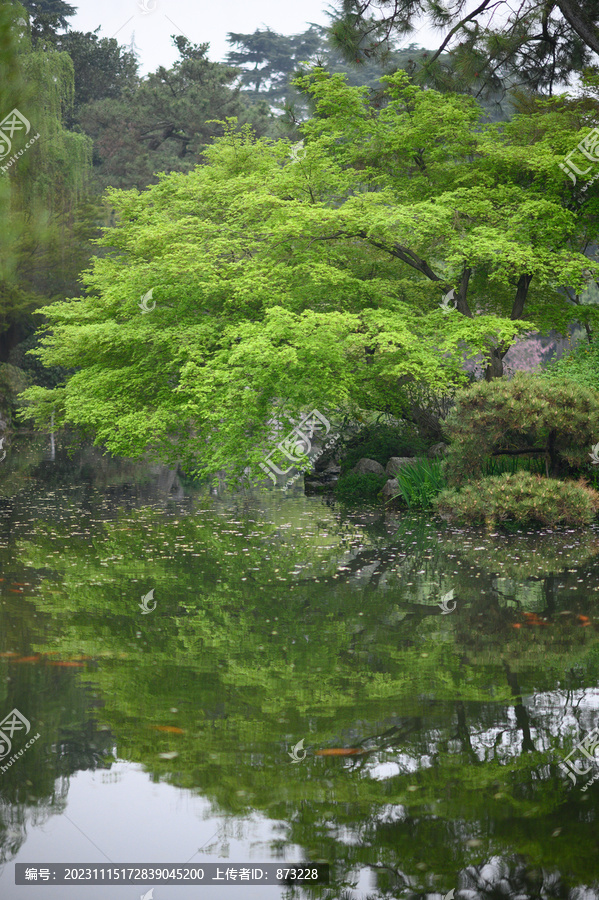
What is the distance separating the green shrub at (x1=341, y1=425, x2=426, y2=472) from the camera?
15.8 meters

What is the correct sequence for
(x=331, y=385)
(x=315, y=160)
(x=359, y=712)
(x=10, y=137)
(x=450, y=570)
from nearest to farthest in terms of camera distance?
(x=359, y=712) → (x=450, y=570) → (x=331, y=385) → (x=315, y=160) → (x=10, y=137)

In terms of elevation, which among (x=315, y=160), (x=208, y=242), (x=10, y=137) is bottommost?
(x=208, y=242)

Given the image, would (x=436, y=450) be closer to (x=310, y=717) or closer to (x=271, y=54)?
(x=310, y=717)

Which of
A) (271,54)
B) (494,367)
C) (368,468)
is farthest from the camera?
(271,54)

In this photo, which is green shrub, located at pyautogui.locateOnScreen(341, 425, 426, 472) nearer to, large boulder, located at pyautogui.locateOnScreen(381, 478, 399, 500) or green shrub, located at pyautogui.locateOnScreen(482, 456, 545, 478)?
large boulder, located at pyautogui.locateOnScreen(381, 478, 399, 500)

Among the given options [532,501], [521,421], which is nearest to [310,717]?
[532,501]

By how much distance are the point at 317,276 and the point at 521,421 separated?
13.2 ft

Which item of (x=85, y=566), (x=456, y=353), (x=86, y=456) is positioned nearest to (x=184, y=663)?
(x=85, y=566)

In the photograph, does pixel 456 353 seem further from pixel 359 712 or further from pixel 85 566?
pixel 359 712

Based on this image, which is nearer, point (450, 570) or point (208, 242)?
point (450, 570)

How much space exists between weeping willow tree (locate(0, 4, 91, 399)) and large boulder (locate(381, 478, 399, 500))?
9.52m

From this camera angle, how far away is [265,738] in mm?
4418

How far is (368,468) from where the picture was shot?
51.4ft

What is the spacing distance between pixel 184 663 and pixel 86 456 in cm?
2065
